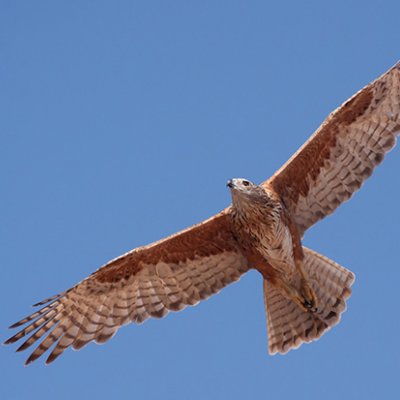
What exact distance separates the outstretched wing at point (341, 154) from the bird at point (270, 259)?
0.01 metres

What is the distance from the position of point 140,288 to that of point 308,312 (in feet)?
7.19

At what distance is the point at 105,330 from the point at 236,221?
2.25m

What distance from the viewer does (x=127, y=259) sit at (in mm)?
13484

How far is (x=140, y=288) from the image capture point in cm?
1374

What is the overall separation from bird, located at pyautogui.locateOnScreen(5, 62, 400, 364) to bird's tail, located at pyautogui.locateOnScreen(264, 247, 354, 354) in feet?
0.04

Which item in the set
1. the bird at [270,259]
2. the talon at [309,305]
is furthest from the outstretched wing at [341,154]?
the talon at [309,305]

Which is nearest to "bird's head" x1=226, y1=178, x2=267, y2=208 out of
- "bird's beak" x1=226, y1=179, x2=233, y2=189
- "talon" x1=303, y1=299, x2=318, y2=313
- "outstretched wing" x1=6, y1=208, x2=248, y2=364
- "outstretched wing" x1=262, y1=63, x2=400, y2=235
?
"bird's beak" x1=226, y1=179, x2=233, y2=189

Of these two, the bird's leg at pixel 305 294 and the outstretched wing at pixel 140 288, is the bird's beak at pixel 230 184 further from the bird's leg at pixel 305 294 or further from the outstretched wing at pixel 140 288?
the bird's leg at pixel 305 294

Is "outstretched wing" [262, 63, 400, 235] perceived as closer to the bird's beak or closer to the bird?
the bird

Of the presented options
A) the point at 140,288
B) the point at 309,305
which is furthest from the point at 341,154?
the point at 140,288

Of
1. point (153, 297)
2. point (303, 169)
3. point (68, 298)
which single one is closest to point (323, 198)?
point (303, 169)

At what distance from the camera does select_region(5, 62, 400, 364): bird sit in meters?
13.0

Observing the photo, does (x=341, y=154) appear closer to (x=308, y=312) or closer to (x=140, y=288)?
(x=308, y=312)

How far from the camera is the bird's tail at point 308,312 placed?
1348 cm
